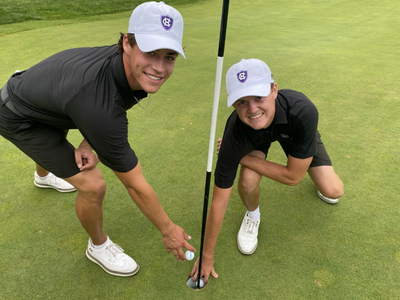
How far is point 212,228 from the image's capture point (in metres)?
1.71

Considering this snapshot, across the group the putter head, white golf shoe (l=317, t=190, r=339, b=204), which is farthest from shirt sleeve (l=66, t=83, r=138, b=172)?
white golf shoe (l=317, t=190, r=339, b=204)

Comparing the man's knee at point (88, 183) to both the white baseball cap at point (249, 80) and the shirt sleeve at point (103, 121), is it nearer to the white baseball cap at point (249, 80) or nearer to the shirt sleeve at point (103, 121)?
the shirt sleeve at point (103, 121)

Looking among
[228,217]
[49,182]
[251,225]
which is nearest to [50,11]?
[49,182]

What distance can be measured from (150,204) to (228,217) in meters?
0.89

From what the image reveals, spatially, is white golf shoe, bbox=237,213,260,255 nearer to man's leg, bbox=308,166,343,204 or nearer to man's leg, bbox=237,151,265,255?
man's leg, bbox=237,151,265,255

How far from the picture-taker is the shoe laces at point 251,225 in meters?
1.97

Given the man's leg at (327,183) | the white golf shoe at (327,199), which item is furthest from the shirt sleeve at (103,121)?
the white golf shoe at (327,199)

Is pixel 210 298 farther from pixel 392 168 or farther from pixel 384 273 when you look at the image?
pixel 392 168

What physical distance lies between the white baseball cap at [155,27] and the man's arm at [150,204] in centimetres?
57

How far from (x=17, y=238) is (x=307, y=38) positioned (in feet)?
20.7

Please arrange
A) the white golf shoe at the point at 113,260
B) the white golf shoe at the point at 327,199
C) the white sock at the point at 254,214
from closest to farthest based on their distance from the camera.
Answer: the white golf shoe at the point at 113,260
the white sock at the point at 254,214
the white golf shoe at the point at 327,199

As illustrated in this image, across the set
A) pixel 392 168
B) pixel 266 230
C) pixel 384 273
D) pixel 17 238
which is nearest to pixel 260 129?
pixel 266 230

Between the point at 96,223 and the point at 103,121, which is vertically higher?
the point at 103,121

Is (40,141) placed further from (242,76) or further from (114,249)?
(242,76)
